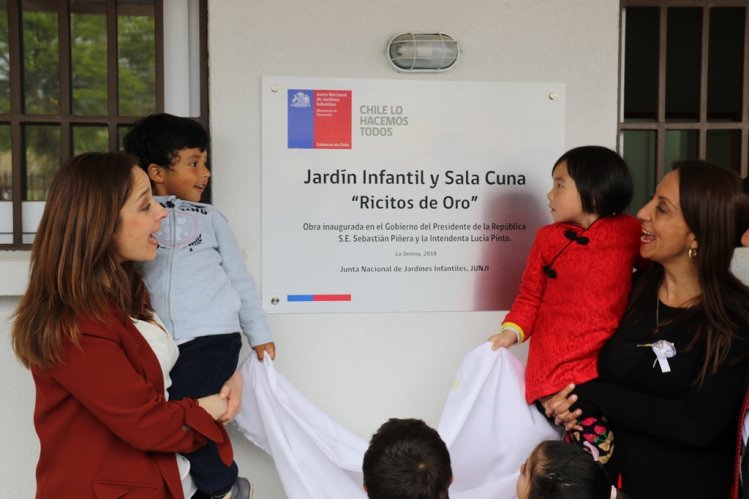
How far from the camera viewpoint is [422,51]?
277cm

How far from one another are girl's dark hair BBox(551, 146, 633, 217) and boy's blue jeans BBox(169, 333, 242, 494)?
1274 millimetres

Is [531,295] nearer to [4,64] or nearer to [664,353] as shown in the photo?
[664,353]

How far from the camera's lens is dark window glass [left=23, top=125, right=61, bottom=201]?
9.40ft

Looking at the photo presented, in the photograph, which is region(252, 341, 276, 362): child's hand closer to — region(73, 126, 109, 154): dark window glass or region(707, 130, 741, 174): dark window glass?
region(73, 126, 109, 154): dark window glass

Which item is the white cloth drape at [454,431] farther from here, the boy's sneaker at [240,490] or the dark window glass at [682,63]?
the dark window glass at [682,63]

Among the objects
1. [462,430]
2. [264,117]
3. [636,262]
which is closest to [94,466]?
[462,430]

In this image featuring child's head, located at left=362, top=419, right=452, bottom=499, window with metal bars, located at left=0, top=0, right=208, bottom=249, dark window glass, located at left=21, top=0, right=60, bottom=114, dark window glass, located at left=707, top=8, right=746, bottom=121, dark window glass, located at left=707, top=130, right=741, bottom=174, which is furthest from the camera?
dark window glass, located at left=707, top=8, right=746, bottom=121

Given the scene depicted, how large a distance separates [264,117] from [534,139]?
1.10 m

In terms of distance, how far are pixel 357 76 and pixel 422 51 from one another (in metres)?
0.27

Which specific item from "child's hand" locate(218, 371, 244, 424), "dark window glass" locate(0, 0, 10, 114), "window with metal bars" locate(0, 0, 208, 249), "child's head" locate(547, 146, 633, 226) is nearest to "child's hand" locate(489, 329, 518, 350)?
"child's head" locate(547, 146, 633, 226)

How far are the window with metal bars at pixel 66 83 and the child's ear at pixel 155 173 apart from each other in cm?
50

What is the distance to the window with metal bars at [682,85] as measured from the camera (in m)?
2.99

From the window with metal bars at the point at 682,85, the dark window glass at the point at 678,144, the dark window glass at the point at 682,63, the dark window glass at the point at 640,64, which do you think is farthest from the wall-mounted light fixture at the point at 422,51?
the dark window glass at the point at 682,63

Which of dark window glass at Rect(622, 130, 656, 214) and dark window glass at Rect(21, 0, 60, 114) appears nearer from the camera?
dark window glass at Rect(21, 0, 60, 114)
